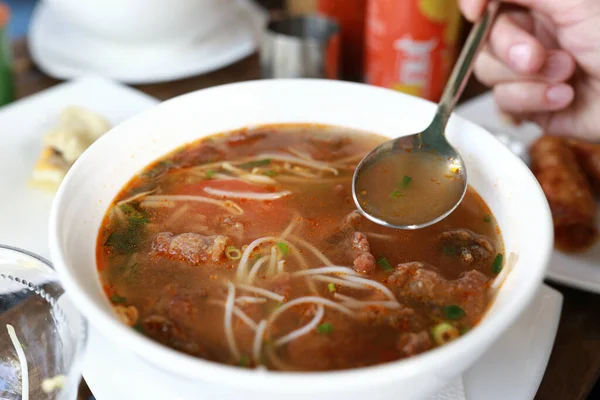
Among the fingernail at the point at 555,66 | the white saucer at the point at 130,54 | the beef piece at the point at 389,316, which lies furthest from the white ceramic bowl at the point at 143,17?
the beef piece at the point at 389,316

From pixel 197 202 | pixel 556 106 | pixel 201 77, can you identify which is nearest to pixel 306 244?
pixel 197 202

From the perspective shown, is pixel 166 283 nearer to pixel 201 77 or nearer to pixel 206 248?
pixel 206 248

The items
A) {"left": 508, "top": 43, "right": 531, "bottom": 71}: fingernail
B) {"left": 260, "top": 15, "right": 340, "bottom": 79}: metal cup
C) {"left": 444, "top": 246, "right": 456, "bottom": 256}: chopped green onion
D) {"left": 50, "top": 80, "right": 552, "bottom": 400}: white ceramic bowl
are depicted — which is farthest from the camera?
{"left": 260, "top": 15, "right": 340, "bottom": 79}: metal cup

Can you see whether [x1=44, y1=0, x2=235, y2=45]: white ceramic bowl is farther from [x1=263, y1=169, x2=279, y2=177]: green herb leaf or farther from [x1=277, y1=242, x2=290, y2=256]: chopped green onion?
[x1=277, y1=242, x2=290, y2=256]: chopped green onion

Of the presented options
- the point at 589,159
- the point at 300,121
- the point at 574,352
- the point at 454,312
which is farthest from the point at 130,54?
the point at 574,352

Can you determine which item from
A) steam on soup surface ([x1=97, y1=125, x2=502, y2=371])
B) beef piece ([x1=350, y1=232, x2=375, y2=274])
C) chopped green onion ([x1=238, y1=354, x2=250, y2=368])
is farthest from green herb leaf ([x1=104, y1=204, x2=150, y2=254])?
beef piece ([x1=350, y1=232, x2=375, y2=274])

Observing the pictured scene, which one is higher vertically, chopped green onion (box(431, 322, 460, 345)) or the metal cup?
chopped green onion (box(431, 322, 460, 345))
